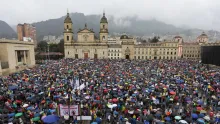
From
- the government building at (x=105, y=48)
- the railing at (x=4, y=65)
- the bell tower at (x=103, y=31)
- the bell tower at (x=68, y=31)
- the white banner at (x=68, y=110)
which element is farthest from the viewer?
the government building at (x=105, y=48)

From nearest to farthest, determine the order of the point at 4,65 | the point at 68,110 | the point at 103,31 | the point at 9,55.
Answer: the point at 68,110 → the point at 4,65 → the point at 9,55 → the point at 103,31

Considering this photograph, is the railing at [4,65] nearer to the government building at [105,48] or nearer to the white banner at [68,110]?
the white banner at [68,110]

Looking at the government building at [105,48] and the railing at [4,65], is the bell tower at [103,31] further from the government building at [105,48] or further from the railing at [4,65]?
the railing at [4,65]

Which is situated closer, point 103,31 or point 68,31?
point 68,31

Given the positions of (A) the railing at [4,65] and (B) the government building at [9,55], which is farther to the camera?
(B) the government building at [9,55]

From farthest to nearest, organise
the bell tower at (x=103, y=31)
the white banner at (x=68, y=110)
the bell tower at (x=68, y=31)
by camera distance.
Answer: the bell tower at (x=103, y=31) → the bell tower at (x=68, y=31) → the white banner at (x=68, y=110)

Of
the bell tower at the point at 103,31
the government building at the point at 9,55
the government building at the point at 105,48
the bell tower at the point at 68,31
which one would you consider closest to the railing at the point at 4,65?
the government building at the point at 9,55

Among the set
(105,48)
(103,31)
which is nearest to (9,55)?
(103,31)

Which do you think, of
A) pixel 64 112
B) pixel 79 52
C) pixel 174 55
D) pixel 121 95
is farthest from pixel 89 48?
pixel 64 112

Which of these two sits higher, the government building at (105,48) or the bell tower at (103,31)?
the bell tower at (103,31)

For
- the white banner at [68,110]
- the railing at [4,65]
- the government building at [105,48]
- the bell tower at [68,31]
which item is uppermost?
the bell tower at [68,31]

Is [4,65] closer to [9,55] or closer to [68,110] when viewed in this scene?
[9,55]

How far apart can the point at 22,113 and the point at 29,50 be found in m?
32.8

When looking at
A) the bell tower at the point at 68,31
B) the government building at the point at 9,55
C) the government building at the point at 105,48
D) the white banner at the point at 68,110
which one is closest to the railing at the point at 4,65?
the government building at the point at 9,55
